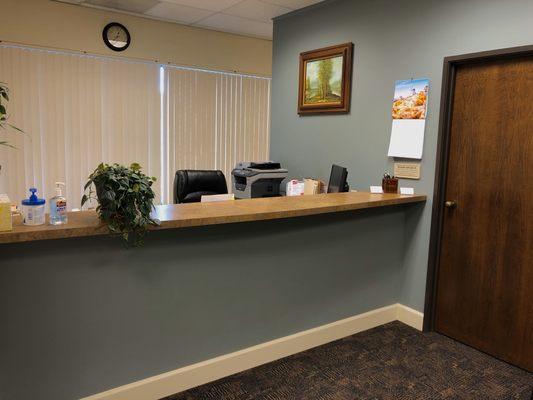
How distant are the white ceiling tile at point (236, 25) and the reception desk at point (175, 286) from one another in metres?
2.43

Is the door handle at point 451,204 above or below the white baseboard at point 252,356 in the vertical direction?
above

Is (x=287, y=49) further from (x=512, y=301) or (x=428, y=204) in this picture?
(x=512, y=301)

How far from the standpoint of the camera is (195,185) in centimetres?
365

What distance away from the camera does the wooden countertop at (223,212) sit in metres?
1.64

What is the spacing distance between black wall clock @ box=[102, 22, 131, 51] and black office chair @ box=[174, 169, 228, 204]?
1592 mm

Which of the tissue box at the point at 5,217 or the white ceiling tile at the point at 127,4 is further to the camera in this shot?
the white ceiling tile at the point at 127,4

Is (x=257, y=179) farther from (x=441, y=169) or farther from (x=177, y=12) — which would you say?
(x=177, y=12)

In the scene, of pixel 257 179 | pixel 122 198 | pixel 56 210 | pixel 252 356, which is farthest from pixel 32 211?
pixel 257 179

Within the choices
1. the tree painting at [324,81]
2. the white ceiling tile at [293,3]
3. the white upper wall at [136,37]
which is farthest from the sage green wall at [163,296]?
the white upper wall at [136,37]

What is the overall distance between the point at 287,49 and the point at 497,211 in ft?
8.05

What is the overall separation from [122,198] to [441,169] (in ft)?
6.92

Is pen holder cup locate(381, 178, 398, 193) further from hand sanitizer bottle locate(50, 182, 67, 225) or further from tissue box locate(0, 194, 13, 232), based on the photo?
tissue box locate(0, 194, 13, 232)

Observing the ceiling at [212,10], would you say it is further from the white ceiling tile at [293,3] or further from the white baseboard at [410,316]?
the white baseboard at [410,316]

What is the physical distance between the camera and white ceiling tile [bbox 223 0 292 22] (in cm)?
379
